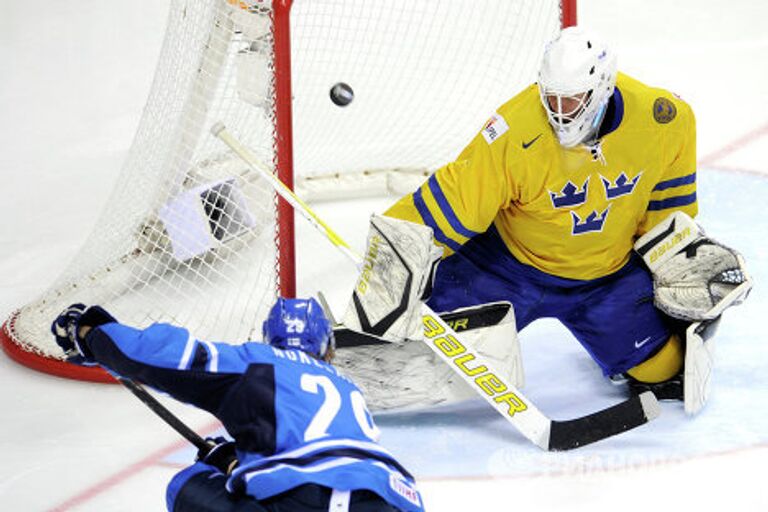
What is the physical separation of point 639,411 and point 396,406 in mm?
546

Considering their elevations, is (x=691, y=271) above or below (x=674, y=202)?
below

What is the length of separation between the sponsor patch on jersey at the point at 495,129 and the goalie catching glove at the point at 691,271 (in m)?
0.46

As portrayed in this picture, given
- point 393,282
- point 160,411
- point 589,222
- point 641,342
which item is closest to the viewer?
point 160,411

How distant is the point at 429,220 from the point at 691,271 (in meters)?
0.61

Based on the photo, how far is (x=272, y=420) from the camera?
275 centimetres

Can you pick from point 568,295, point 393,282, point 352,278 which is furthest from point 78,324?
point 352,278

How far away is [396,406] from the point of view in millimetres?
3844

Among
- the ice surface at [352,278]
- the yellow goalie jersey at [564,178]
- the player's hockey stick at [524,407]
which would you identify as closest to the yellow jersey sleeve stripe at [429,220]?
the yellow goalie jersey at [564,178]

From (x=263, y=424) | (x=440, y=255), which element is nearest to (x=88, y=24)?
(x=440, y=255)

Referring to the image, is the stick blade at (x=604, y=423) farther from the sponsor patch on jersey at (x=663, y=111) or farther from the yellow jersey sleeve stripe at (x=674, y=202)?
the sponsor patch on jersey at (x=663, y=111)

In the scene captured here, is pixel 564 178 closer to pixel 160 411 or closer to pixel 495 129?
pixel 495 129

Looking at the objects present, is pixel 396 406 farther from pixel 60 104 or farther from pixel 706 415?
pixel 60 104

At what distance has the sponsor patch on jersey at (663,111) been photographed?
3.73 meters

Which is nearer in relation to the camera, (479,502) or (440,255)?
(479,502)
